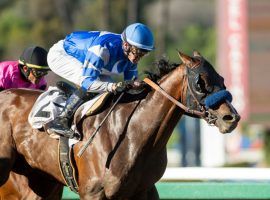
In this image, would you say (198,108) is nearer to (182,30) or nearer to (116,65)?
(116,65)

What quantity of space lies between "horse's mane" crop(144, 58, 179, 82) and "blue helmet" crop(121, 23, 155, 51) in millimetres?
154

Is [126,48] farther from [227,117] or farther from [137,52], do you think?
[227,117]

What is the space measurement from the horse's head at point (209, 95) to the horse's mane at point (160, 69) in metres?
0.19

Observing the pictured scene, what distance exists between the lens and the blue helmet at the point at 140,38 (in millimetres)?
6465

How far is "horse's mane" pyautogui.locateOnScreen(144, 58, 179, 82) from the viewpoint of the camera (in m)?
6.57

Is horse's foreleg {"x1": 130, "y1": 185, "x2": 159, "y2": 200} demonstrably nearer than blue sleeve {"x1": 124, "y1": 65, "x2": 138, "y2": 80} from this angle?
Yes

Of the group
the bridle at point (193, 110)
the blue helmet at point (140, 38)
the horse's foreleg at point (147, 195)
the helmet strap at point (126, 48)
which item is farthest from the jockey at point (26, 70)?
the horse's foreleg at point (147, 195)

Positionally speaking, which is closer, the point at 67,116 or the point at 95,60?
the point at 95,60

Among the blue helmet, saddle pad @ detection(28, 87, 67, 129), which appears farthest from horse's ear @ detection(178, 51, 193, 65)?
saddle pad @ detection(28, 87, 67, 129)

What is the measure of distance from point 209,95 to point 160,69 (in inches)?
21.5

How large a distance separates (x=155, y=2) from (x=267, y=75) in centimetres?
3677

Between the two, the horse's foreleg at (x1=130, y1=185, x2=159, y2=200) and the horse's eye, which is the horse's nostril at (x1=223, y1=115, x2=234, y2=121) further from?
the horse's foreleg at (x1=130, y1=185, x2=159, y2=200)

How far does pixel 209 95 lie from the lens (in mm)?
6199

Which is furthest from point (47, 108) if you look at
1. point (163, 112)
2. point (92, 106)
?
point (163, 112)
